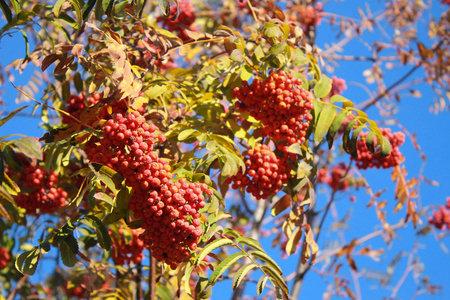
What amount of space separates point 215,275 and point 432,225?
465 centimetres

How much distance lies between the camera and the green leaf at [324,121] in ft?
8.58

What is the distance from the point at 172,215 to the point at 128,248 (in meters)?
1.48

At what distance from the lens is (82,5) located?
2.66 meters

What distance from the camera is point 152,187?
2125mm

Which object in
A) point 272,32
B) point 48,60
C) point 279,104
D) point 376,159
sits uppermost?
point 376,159

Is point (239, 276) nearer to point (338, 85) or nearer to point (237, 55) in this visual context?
point (237, 55)

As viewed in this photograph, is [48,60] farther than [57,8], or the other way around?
[57,8]

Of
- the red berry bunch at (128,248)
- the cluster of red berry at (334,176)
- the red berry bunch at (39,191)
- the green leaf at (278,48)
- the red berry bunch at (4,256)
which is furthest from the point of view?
the cluster of red berry at (334,176)

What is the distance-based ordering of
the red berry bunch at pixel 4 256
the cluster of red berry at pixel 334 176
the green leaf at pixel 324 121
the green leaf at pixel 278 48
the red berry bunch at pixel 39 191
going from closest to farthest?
the green leaf at pixel 278 48 → the green leaf at pixel 324 121 → the red berry bunch at pixel 39 191 → the red berry bunch at pixel 4 256 → the cluster of red berry at pixel 334 176

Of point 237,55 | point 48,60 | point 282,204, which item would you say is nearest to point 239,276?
point 282,204

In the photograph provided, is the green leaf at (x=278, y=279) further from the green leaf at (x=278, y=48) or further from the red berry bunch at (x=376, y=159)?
the red berry bunch at (x=376, y=159)

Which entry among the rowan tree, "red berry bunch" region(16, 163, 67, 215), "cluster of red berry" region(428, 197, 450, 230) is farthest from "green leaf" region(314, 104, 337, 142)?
"cluster of red berry" region(428, 197, 450, 230)

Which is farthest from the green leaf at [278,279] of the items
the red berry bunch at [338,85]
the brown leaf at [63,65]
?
the red berry bunch at [338,85]

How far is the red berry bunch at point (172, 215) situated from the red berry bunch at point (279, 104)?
60 centimetres
